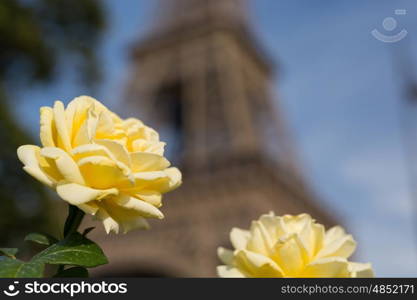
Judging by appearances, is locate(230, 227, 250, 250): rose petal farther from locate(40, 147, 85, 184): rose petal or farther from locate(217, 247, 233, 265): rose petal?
locate(40, 147, 85, 184): rose petal

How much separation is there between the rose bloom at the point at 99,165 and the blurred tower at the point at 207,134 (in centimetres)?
1478

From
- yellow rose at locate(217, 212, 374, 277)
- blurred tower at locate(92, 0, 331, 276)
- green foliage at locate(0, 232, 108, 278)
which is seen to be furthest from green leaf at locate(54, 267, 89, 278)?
blurred tower at locate(92, 0, 331, 276)

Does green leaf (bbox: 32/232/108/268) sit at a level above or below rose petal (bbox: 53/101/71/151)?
below

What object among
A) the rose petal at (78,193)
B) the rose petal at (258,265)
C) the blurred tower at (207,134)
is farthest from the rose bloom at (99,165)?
the blurred tower at (207,134)

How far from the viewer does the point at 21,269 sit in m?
0.62

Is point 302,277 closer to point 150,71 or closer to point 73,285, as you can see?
point 73,285

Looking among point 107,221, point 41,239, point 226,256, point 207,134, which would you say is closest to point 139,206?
point 107,221

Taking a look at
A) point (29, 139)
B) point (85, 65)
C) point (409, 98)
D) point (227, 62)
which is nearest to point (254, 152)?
point (227, 62)

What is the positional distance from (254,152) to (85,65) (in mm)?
9236

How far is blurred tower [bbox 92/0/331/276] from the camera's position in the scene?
16.2 meters

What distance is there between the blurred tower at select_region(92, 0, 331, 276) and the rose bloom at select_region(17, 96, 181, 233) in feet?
48.5

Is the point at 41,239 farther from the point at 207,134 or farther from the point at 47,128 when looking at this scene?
the point at 207,134

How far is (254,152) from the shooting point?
17.0 m

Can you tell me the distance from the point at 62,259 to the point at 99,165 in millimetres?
122
